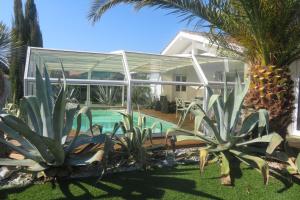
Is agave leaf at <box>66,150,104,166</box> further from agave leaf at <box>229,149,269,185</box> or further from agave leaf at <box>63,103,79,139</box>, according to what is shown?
agave leaf at <box>229,149,269,185</box>

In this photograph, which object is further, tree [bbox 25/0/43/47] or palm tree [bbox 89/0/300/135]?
tree [bbox 25/0/43/47]

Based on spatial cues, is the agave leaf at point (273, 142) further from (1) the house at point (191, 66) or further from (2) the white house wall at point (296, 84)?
(1) the house at point (191, 66)

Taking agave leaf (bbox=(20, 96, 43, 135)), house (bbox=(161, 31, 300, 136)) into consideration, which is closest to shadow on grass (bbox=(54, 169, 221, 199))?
agave leaf (bbox=(20, 96, 43, 135))

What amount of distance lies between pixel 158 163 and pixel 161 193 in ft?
5.59

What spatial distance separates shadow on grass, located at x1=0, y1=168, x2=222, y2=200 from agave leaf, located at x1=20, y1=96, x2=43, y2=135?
44.7 inches

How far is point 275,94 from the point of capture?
773 cm

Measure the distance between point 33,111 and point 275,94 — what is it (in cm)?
554

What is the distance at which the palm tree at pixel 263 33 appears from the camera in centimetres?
731

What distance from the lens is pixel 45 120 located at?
6.02 m

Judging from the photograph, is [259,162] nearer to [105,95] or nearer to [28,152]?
[28,152]

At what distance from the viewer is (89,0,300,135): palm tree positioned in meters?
7.31

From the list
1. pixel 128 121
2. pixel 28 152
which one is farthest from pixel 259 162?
pixel 28 152

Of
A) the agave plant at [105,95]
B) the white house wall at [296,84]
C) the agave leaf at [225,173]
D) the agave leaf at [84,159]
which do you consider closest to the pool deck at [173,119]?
the agave plant at [105,95]

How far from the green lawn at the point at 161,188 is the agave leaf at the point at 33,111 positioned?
3.66ft
